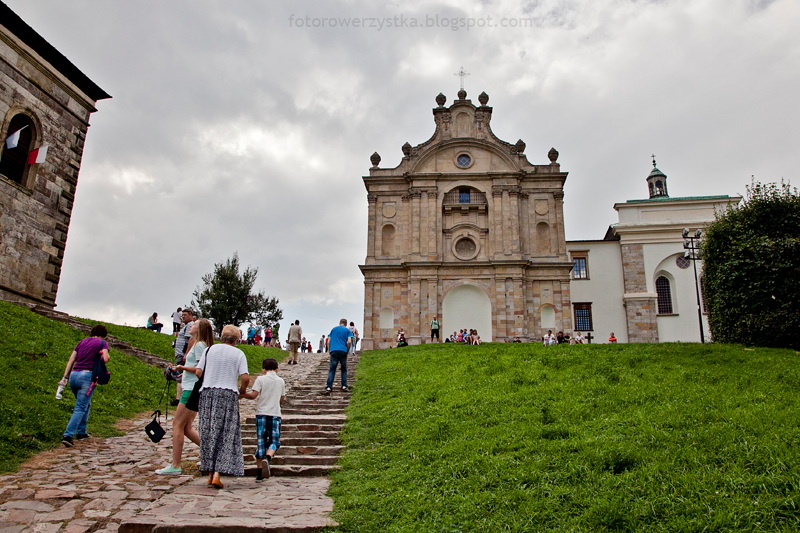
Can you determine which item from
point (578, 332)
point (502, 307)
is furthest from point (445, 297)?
point (578, 332)

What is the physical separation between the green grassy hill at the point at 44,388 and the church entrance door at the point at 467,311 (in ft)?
58.3

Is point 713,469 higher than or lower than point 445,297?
lower

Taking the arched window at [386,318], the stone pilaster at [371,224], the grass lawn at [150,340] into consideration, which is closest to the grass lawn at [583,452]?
the grass lawn at [150,340]

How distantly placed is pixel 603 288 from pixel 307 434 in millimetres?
30946

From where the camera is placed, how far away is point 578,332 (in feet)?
115

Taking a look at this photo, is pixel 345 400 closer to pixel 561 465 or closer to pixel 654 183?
pixel 561 465

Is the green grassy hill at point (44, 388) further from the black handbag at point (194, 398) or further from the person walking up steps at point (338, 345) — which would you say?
the person walking up steps at point (338, 345)

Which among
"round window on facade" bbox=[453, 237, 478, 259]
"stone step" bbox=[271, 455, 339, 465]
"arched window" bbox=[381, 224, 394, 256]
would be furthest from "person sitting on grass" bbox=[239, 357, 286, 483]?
"round window on facade" bbox=[453, 237, 478, 259]

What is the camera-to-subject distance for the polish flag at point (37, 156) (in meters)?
18.7

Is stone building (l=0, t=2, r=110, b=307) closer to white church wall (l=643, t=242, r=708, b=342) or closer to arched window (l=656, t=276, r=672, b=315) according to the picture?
white church wall (l=643, t=242, r=708, b=342)

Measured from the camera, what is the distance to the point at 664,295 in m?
36.2

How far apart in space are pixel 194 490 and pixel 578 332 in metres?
31.8

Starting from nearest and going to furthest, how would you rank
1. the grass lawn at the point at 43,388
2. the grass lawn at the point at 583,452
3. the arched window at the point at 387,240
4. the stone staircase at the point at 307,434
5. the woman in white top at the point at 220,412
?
the grass lawn at the point at 583,452
the woman in white top at the point at 220,412
the stone staircase at the point at 307,434
the grass lawn at the point at 43,388
the arched window at the point at 387,240

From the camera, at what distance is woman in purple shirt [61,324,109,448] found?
8836 mm
